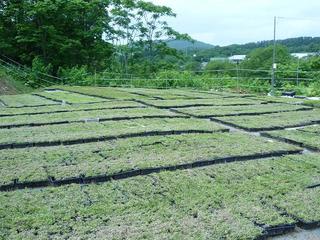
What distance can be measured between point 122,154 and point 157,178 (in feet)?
3.88

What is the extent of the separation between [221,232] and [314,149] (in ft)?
12.2

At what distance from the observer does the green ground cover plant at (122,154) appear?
471 centimetres

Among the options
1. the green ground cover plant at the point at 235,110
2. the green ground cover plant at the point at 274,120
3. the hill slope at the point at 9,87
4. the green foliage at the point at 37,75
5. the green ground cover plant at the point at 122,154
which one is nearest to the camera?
the green ground cover plant at the point at 122,154

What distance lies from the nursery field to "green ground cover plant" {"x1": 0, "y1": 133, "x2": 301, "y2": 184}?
0.01 m

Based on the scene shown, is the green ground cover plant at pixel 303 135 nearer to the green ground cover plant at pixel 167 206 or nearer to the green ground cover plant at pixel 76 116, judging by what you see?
the green ground cover plant at pixel 167 206

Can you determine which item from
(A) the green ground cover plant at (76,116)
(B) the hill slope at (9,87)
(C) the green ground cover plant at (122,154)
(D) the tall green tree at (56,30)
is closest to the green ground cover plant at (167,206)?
(C) the green ground cover plant at (122,154)

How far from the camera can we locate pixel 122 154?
559 cm

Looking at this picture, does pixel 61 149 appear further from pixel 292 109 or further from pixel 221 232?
pixel 292 109

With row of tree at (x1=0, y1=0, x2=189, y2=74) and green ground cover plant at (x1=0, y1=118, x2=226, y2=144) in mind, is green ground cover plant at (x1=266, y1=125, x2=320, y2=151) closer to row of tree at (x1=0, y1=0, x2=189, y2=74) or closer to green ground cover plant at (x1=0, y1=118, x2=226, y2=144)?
green ground cover plant at (x1=0, y1=118, x2=226, y2=144)

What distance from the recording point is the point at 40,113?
988 cm

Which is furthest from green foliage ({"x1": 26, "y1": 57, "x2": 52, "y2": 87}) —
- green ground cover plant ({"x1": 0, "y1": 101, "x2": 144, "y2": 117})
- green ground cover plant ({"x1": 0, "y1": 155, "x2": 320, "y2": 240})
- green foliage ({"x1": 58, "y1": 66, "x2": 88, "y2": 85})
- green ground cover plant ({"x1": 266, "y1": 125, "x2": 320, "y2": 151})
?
green ground cover plant ({"x1": 0, "y1": 155, "x2": 320, "y2": 240})

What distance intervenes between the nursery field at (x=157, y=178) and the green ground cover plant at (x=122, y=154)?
0.05 ft

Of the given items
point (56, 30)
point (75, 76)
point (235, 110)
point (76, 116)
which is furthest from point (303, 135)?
point (56, 30)

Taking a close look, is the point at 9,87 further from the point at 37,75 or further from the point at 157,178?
the point at 157,178
